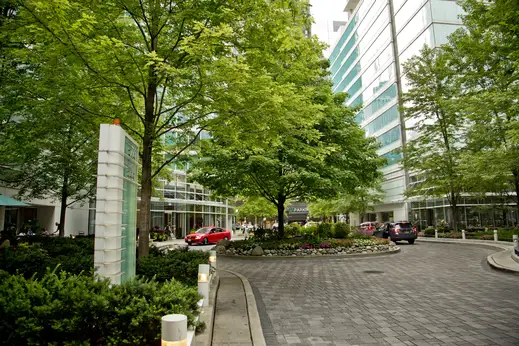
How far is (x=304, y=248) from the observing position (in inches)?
739

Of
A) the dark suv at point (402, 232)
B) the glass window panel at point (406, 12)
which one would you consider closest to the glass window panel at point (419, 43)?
the glass window panel at point (406, 12)

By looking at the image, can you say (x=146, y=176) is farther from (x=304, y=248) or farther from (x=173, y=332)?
(x=304, y=248)

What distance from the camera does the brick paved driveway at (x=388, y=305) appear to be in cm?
582

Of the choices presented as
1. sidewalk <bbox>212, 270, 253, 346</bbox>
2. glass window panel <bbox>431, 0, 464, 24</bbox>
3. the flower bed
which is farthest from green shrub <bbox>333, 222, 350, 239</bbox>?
glass window panel <bbox>431, 0, 464, 24</bbox>

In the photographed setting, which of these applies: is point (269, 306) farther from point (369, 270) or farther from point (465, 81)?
point (465, 81)

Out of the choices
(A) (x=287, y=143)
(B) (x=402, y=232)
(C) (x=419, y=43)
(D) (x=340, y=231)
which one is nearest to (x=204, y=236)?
(D) (x=340, y=231)

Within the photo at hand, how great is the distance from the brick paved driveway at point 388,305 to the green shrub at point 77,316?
226 centimetres

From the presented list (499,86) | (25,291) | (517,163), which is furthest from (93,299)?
(499,86)

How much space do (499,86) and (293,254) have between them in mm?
16743

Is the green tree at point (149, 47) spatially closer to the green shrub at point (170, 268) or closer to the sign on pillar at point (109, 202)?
the green shrub at point (170, 268)

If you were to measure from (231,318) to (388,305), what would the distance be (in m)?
3.51

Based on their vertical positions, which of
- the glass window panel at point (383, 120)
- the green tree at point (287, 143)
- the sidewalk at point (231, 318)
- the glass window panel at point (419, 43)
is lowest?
the sidewalk at point (231, 318)

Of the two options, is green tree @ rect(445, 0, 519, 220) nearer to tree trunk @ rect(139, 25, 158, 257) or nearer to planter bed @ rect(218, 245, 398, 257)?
planter bed @ rect(218, 245, 398, 257)

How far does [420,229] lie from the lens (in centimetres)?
4400
